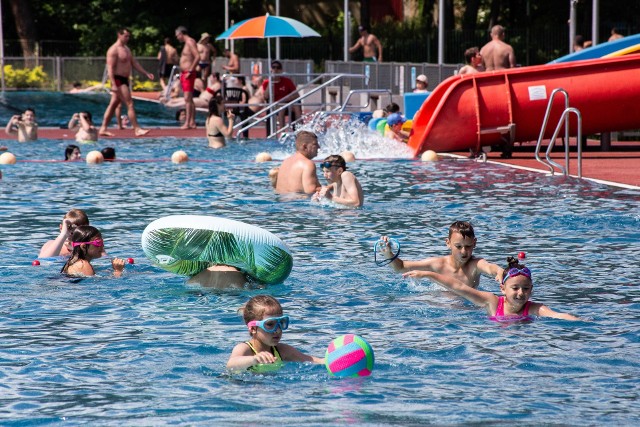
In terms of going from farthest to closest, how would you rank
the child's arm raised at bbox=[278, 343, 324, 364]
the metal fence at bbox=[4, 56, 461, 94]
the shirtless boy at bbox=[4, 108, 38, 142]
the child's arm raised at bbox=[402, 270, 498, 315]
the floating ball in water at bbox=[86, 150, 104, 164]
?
1. the metal fence at bbox=[4, 56, 461, 94]
2. the shirtless boy at bbox=[4, 108, 38, 142]
3. the floating ball in water at bbox=[86, 150, 104, 164]
4. the child's arm raised at bbox=[402, 270, 498, 315]
5. the child's arm raised at bbox=[278, 343, 324, 364]

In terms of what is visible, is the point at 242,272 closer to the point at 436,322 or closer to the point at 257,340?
the point at 436,322

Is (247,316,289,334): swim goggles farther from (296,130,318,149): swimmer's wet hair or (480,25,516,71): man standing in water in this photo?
(480,25,516,71): man standing in water

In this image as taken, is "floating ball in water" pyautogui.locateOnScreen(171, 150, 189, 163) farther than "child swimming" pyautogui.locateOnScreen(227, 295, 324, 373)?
Yes

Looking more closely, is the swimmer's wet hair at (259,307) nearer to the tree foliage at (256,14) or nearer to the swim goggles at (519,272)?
the swim goggles at (519,272)

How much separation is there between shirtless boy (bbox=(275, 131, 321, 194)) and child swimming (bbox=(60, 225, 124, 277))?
4.66 m

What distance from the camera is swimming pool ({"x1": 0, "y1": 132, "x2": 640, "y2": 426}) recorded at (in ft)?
19.4

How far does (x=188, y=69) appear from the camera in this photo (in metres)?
26.2

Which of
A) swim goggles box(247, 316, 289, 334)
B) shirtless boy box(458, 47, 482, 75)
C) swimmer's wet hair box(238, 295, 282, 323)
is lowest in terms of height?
swim goggles box(247, 316, 289, 334)

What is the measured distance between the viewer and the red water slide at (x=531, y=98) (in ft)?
63.6

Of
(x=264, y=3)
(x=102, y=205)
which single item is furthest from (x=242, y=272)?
(x=264, y=3)

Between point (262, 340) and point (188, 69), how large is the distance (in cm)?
2038

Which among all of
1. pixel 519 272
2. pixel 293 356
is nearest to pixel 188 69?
pixel 519 272

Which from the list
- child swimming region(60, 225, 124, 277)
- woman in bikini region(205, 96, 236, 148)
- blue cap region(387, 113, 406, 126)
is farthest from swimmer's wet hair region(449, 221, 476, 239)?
woman in bikini region(205, 96, 236, 148)

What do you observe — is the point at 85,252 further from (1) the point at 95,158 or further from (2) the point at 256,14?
(2) the point at 256,14
